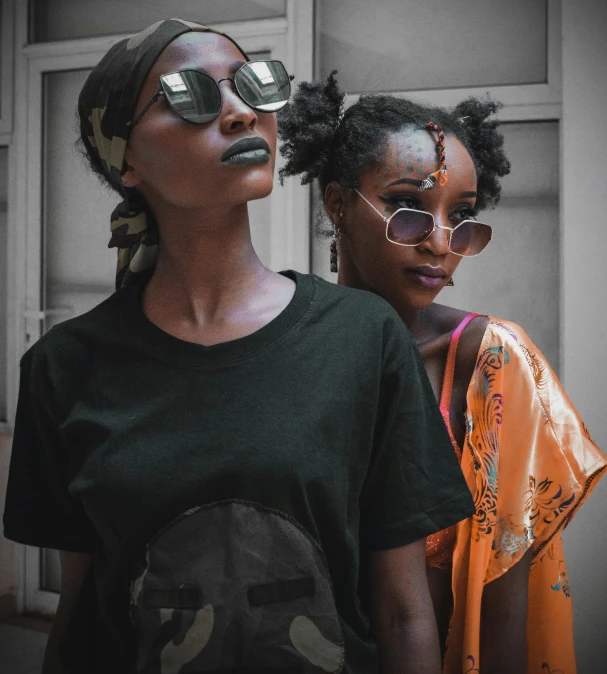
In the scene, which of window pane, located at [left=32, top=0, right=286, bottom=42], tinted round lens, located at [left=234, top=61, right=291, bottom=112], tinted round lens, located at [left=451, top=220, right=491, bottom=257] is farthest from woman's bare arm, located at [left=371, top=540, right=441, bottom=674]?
window pane, located at [left=32, top=0, right=286, bottom=42]

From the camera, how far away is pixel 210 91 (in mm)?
1090

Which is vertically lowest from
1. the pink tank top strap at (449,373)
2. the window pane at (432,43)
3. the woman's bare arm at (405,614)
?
the woman's bare arm at (405,614)

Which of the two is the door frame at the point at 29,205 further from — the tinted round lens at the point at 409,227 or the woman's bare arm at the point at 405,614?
the woman's bare arm at the point at 405,614

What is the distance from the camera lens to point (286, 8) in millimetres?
2697

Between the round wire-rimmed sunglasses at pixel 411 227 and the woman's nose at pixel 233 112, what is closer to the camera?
the woman's nose at pixel 233 112

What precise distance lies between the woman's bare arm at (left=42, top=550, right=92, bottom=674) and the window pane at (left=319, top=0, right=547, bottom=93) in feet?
6.73

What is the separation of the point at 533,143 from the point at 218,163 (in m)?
1.80

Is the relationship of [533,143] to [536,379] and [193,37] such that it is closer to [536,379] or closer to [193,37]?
[536,379]

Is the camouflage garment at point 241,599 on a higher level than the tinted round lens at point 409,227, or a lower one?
lower

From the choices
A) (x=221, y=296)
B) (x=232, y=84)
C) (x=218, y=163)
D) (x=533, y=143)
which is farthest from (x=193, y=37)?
(x=533, y=143)

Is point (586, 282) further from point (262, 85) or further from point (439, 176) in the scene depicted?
point (262, 85)

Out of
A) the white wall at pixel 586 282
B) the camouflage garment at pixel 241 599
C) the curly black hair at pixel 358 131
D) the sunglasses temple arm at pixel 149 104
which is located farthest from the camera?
the white wall at pixel 586 282

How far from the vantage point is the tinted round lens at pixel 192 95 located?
108cm

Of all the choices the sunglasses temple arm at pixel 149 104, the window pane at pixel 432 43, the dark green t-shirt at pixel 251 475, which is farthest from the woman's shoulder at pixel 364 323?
the window pane at pixel 432 43
